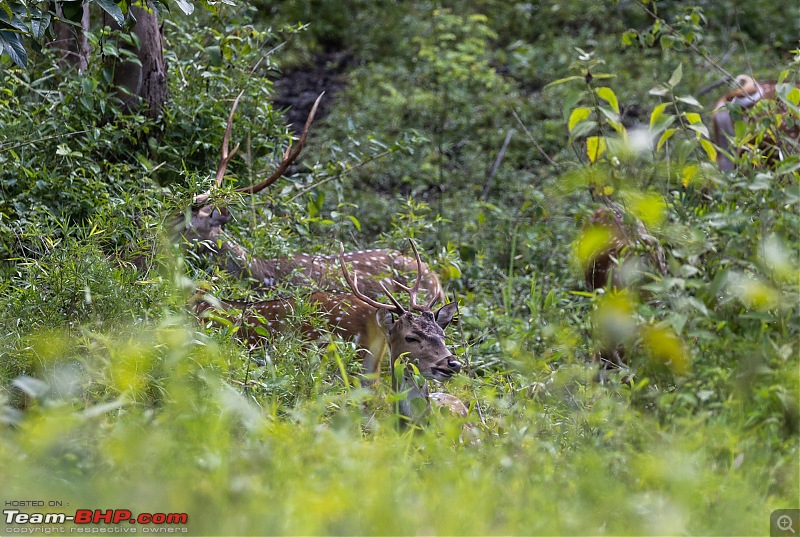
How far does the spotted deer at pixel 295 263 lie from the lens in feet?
20.3

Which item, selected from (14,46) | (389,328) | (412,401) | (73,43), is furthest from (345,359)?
(73,43)

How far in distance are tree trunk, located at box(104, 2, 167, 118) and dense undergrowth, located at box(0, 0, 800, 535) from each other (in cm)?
16

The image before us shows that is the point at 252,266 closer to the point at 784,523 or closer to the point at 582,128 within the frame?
the point at 582,128

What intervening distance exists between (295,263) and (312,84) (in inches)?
253

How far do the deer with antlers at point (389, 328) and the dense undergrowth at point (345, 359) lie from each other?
206 millimetres

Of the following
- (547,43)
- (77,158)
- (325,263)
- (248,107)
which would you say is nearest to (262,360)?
(325,263)

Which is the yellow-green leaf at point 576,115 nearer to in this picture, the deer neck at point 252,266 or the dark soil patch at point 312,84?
the deer neck at point 252,266

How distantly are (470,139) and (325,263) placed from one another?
462cm

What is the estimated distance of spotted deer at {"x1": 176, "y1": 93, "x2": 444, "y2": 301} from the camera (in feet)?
20.3

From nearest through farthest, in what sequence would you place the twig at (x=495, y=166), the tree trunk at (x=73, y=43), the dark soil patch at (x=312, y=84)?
the tree trunk at (x=73, y=43) → the twig at (x=495, y=166) → the dark soil patch at (x=312, y=84)

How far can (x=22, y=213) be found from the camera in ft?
17.9

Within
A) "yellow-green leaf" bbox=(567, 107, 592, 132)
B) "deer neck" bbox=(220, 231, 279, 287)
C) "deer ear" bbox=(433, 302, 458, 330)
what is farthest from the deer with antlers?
"yellow-green leaf" bbox=(567, 107, 592, 132)

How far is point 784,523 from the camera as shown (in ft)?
9.83

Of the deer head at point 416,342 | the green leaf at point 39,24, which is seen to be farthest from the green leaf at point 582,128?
the green leaf at point 39,24
